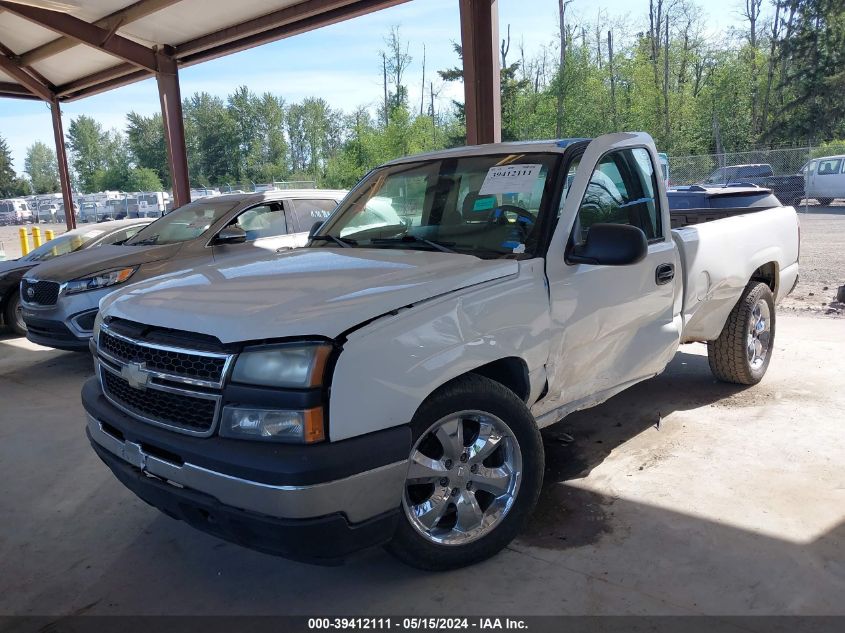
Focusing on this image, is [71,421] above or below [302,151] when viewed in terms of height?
below

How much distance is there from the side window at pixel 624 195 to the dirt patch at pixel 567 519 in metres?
1.39

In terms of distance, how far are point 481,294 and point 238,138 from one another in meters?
89.8

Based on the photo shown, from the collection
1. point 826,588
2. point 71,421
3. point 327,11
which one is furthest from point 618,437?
point 327,11

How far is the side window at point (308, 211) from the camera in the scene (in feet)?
25.5

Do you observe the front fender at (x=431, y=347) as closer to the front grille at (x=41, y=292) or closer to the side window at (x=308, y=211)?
the side window at (x=308, y=211)

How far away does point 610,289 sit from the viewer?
350 cm

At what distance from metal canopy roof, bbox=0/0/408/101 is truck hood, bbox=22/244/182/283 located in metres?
4.88

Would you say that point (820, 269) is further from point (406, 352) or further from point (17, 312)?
point (17, 312)

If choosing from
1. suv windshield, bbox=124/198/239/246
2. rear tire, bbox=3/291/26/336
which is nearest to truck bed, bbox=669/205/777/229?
suv windshield, bbox=124/198/239/246

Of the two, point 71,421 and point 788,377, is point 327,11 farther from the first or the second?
point 788,377

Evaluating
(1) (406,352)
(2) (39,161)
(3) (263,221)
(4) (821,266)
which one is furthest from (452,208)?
(2) (39,161)

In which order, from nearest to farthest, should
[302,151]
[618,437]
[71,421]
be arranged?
[618,437], [71,421], [302,151]

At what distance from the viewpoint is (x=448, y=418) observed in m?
2.69

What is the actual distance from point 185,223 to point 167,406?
18.3ft
